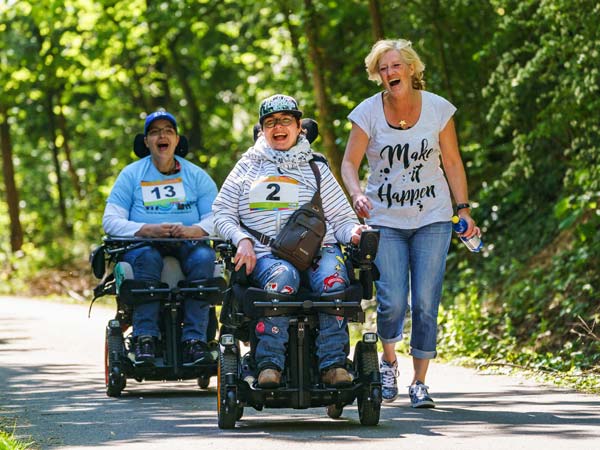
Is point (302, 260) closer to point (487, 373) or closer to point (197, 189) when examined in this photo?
point (197, 189)

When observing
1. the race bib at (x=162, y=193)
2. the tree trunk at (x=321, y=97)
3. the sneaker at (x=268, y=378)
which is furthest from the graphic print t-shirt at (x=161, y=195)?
the tree trunk at (x=321, y=97)

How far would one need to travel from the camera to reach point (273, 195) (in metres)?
7.36

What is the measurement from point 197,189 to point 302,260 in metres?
2.96

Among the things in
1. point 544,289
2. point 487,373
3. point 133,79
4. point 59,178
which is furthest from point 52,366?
point 59,178

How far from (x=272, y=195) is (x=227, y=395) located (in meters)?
1.13

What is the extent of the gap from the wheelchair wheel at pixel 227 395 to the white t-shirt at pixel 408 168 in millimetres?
1564

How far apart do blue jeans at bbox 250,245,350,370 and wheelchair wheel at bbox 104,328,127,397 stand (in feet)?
6.96

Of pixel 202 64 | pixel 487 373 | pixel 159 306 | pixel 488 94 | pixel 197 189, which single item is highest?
pixel 202 64

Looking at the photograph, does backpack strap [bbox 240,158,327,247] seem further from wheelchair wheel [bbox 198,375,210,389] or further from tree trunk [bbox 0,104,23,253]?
tree trunk [bbox 0,104,23,253]

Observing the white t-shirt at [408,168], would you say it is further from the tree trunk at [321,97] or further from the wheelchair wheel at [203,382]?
the tree trunk at [321,97]

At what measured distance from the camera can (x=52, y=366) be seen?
10930mm

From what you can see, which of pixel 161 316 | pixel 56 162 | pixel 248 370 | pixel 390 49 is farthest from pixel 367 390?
pixel 56 162

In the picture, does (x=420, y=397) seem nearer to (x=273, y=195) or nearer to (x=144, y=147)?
(x=273, y=195)

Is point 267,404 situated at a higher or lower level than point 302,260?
lower
